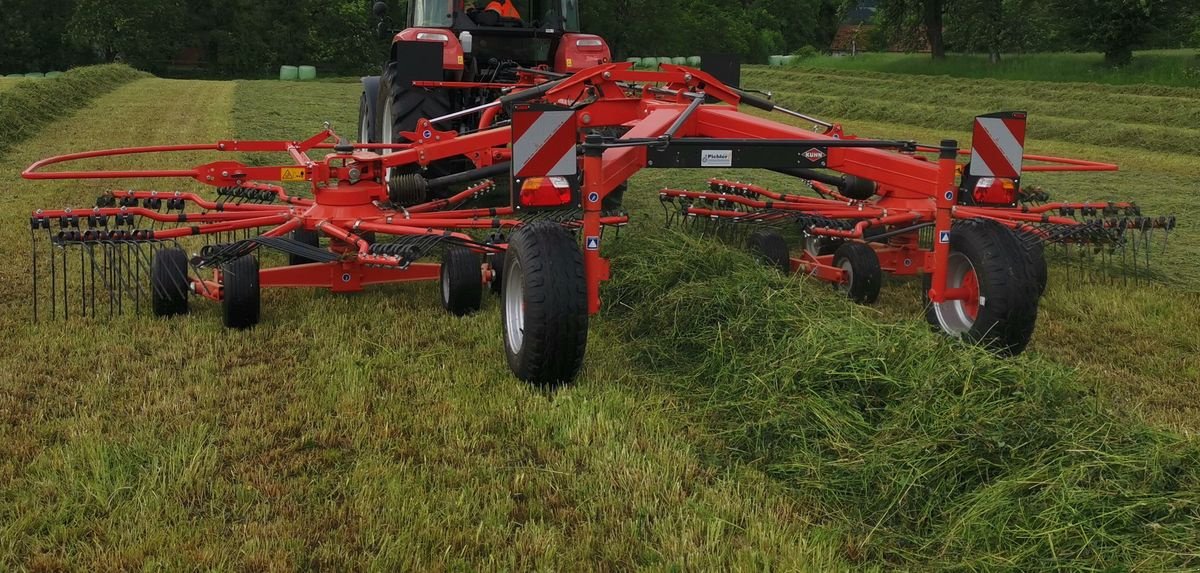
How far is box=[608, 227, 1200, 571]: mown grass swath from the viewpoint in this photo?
7.55 feet

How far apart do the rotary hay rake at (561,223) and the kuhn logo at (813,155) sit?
0.03 feet

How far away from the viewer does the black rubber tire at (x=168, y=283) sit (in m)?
4.38

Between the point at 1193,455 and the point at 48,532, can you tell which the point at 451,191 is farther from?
the point at 1193,455

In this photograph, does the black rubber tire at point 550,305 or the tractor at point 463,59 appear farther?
the tractor at point 463,59

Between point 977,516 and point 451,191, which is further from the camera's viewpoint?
point 451,191

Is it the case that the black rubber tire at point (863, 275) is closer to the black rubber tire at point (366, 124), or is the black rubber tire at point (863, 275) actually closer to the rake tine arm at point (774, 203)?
the rake tine arm at point (774, 203)

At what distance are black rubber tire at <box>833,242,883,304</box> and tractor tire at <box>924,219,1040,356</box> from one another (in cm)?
99

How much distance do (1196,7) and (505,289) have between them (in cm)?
2736

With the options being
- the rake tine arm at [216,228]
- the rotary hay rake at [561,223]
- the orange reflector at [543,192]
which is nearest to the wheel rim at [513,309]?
the rotary hay rake at [561,223]

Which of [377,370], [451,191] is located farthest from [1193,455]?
[451,191]

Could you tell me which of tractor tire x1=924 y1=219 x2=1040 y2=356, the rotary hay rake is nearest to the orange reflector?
the rotary hay rake

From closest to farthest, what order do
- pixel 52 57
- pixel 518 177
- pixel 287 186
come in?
pixel 518 177
pixel 287 186
pixel 52 57

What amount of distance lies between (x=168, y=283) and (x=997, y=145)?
3.75 m

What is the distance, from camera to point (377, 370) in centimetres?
379
